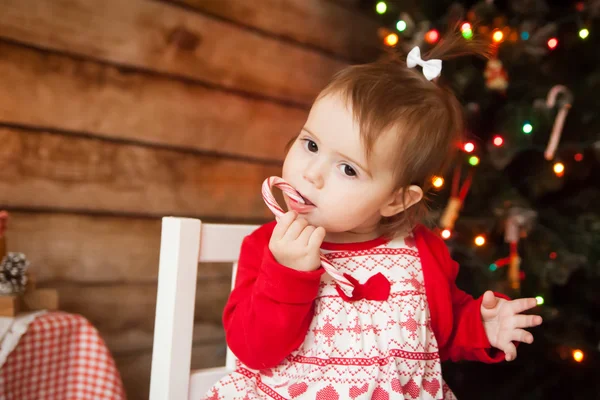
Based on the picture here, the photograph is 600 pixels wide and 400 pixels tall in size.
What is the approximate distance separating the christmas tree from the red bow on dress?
0.57 metres

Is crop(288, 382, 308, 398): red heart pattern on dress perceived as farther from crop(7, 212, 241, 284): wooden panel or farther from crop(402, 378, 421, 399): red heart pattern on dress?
crop(7, 212, 241, 284): wooden panel

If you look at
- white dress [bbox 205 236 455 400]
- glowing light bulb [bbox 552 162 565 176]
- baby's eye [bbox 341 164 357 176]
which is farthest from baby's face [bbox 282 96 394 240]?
glowing light bulb [bbox 552 162 565 176]

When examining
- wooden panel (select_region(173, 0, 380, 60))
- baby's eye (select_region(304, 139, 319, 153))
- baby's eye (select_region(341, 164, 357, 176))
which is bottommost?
baby's eye (select_region(341, 164, 357, 176))

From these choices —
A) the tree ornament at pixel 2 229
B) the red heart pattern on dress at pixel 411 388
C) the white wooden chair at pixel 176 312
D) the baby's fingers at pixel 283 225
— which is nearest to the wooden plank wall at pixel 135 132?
the tree ornament at pixel 2 229

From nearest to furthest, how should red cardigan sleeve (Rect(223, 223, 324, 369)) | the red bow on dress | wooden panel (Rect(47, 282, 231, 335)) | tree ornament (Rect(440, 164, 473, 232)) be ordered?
red cardigan sleeve (Rect(223, 223, 324, 369)), the red bow on dress, wooden panel (Rect(47, 282, 231, 335)), tree ornament (Rect(440, 164, 473, 232))

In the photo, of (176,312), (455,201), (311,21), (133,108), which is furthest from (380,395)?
(311,21)

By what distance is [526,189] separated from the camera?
1.71 meters

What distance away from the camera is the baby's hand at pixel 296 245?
0.79m

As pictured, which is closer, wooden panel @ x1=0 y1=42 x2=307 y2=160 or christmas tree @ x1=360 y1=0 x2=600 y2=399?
wooden panel @ x1=0 y1=42 x2=307 y2=160

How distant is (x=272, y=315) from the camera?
0.79m

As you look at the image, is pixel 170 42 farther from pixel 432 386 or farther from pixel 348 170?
pixel 432 386

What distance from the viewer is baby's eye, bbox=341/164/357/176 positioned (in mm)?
852

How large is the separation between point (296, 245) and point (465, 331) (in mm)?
402

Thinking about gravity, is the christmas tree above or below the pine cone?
above
